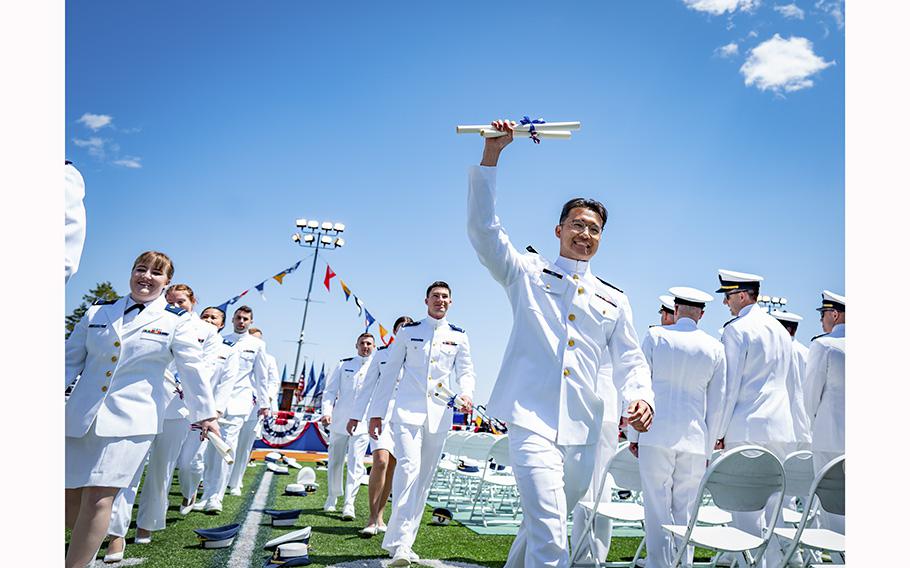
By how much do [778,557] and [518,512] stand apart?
3.85 metres

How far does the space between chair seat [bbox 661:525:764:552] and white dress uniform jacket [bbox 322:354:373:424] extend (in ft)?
18.1

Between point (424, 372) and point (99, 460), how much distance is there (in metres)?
2.99

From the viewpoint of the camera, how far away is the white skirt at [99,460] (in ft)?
11.8

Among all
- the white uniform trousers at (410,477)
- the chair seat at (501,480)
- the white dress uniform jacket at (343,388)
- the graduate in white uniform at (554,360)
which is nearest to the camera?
the graduate in white uniform at (554,360)

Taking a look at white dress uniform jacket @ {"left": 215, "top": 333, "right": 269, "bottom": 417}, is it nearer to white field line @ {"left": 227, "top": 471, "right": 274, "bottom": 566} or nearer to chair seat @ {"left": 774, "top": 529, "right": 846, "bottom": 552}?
white field line @ {"left": 227, "top": 471, "right": 274, "bottom": 566}

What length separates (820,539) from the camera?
3.68 meters

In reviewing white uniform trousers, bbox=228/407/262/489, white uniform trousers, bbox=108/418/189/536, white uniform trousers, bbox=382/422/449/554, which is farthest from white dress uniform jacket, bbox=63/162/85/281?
white uniform trousers, bbox=228/407/262/489

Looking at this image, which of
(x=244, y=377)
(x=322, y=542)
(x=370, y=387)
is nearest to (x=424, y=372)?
(x=370, y=387)

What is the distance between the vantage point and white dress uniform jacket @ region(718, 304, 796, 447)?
18.2ft

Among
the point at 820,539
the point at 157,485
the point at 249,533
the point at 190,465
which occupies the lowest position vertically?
the point at 249,533

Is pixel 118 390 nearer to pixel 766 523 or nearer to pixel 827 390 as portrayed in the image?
pixel 827 390

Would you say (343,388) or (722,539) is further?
(343,388)

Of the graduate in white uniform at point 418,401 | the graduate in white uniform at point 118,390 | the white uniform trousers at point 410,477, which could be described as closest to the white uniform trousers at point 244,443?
the graduate in white uniform at point 418,401

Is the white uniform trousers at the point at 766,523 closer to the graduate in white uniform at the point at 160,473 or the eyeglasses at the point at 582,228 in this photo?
the eyeglasses at the point at 582,228
